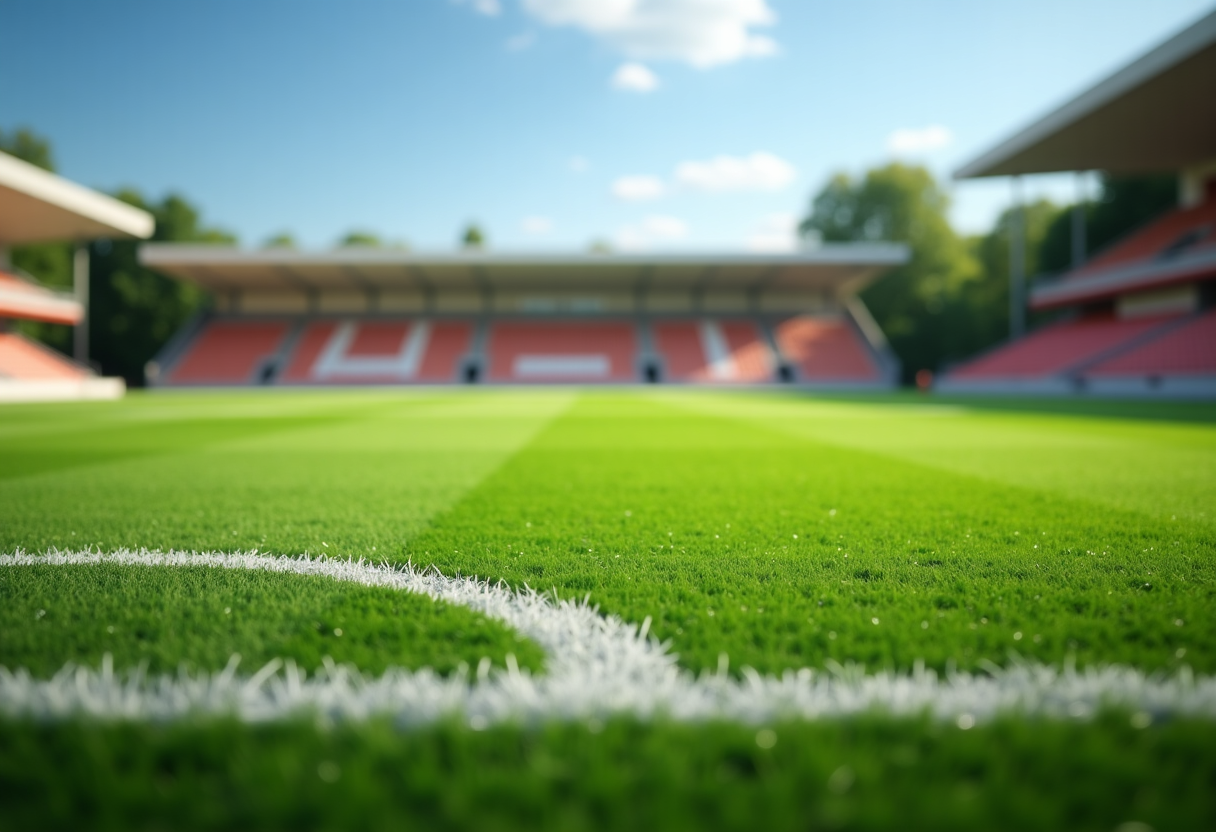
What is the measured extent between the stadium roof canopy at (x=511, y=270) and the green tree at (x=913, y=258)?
250 inches

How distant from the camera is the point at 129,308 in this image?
125 feet

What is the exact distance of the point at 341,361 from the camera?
3353cm

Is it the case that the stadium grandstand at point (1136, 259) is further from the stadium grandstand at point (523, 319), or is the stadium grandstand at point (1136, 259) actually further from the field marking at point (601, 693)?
the field marking at point (601, 693)

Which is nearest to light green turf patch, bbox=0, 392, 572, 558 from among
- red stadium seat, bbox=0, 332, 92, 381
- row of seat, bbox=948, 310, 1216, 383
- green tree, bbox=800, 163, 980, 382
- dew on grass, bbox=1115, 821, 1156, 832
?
dew on grass, bbox=1115, 821, 1156, 832

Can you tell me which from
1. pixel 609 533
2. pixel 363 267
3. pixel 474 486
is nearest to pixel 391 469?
pixel 474 486

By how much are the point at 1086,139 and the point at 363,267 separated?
3044cm

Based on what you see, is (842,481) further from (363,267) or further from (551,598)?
(363,267)

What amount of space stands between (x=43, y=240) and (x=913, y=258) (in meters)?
47.9

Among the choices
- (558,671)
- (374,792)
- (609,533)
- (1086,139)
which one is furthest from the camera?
(1086,139)

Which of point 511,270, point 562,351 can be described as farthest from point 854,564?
point 562,351

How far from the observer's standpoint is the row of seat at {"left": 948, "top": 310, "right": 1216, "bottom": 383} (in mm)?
19000

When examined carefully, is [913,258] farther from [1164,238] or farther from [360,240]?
[360,240]

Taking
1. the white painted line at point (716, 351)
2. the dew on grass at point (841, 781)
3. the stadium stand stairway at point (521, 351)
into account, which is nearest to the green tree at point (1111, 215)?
the stadium stand stairway at point (521, 351)

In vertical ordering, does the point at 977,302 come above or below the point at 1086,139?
below
